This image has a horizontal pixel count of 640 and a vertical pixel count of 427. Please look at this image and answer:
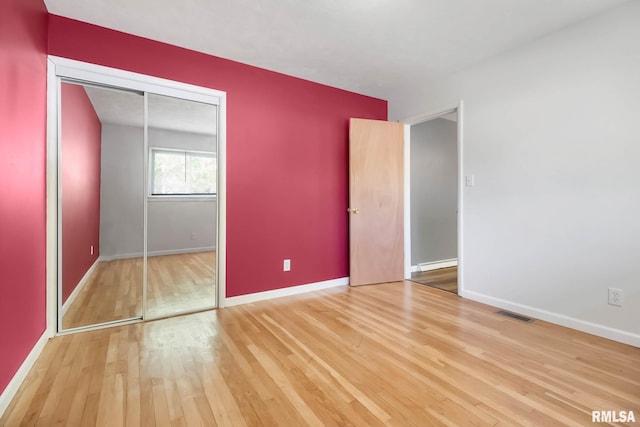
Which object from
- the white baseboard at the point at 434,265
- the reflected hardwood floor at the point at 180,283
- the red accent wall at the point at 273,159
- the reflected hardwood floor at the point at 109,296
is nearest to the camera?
the reflected hardwood floor at the point at 109,296

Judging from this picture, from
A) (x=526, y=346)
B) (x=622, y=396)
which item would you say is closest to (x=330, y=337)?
(x=526, y=346)

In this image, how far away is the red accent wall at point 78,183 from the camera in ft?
8.01

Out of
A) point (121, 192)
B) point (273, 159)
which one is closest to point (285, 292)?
point (273, 159)

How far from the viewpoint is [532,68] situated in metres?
2.62

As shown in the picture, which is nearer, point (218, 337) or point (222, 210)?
point (218, 337)

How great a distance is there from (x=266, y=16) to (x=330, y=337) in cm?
247

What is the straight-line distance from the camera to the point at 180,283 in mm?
3129

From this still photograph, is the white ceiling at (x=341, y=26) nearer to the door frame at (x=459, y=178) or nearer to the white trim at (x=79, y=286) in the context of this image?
the door frame at (x=459, y=178)

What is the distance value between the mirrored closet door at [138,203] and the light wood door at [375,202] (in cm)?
161

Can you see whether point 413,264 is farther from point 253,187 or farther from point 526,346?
point 253,187

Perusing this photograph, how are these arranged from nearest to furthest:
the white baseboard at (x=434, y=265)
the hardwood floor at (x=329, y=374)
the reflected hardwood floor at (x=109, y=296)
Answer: the hardwood floor at (x=329, y=374), the reflected hardwood floor at (x=109, y=296), the white baseboard at (x=434, y=265)

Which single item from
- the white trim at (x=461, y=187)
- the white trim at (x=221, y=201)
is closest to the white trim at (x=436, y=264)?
the white trim at (x=461, y=187)

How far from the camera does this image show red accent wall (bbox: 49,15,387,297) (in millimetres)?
2670

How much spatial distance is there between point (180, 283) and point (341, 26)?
2857 mm
